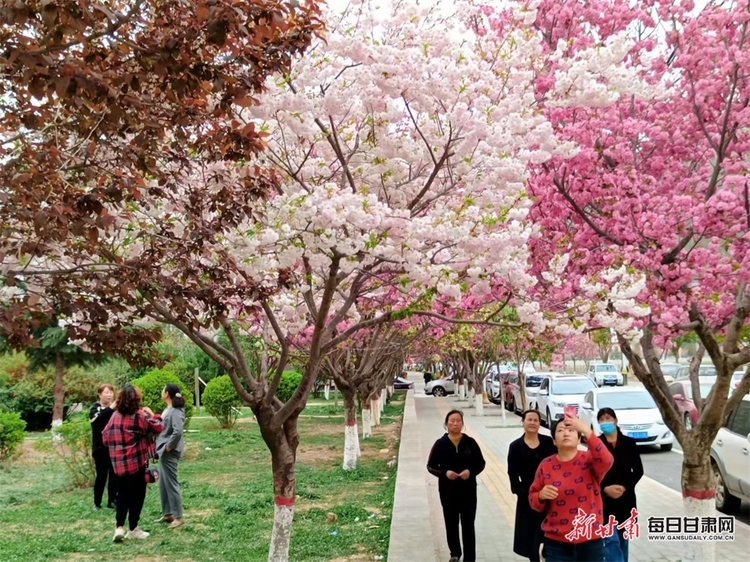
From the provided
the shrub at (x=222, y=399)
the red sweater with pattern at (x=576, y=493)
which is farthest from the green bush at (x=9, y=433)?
the red sweater with pattern at (x=576, y=493)

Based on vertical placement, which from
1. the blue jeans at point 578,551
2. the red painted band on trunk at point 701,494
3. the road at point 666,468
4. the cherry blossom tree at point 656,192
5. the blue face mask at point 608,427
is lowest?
the road at point 666,468

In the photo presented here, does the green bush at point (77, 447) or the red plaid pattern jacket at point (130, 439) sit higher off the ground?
the red plaid pattern jacket at point (130, 439)

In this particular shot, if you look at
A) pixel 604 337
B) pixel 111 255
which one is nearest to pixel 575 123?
pixel 604 337

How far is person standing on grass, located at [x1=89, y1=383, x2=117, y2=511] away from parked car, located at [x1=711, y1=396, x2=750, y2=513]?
23.9 ft

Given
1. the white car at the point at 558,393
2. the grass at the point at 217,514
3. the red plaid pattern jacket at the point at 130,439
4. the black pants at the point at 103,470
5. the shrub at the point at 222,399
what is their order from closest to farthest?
the grass at the point at 217,514 < the red plaid pattern jacket at the point at 130,439 < the black pants at the point at 103,470 < the shrub at the point at 222,399 < the white car at the point at 558,393

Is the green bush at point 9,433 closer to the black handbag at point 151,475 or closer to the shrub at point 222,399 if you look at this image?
the black handbag at point 151,475

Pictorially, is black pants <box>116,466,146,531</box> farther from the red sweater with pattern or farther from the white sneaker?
the red sweater with pattern

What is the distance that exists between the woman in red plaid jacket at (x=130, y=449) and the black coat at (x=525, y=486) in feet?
12.1

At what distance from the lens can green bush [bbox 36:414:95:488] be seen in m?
10.3

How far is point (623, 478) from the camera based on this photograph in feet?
18.0

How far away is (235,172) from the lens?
500 cm

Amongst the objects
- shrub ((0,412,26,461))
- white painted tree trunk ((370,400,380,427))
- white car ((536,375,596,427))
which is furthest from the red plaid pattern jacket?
white car ((536,375,596,427))

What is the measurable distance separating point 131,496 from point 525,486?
409 centimetres

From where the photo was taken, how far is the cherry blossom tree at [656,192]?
5.75 m
